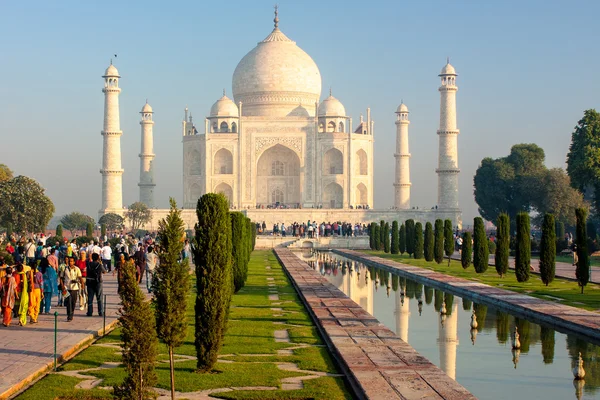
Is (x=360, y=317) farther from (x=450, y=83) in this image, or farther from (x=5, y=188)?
(x=450, y=83)

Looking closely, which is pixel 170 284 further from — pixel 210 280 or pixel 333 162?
pixel 333 162

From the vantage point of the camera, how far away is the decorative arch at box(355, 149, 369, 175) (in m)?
42.9

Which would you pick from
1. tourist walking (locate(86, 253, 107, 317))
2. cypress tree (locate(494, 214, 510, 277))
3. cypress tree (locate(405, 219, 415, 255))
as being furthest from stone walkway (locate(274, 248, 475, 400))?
cypress tree (locate(405, 219, 415, 255))

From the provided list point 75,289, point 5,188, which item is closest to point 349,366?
point 75,289

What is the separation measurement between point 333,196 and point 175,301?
36.4 metres

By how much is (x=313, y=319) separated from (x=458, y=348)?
190cm

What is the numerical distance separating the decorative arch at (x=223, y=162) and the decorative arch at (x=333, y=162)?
4.29m

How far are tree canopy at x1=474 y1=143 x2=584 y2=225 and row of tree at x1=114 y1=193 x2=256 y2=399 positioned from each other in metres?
32.3

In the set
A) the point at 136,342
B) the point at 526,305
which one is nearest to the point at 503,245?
the point at 526,305

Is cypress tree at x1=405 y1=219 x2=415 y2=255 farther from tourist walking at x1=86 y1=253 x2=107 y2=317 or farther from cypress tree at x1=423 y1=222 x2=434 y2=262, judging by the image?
tourist walking at x1=86 y1=253 x2=107 y2=317

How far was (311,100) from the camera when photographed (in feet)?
148

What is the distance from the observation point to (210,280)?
712cm

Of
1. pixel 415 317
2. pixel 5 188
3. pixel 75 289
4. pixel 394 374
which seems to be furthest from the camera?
pixel 5 188

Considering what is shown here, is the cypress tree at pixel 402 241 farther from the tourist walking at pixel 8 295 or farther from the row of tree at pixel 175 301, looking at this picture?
the row of tree at pixel 175 301
